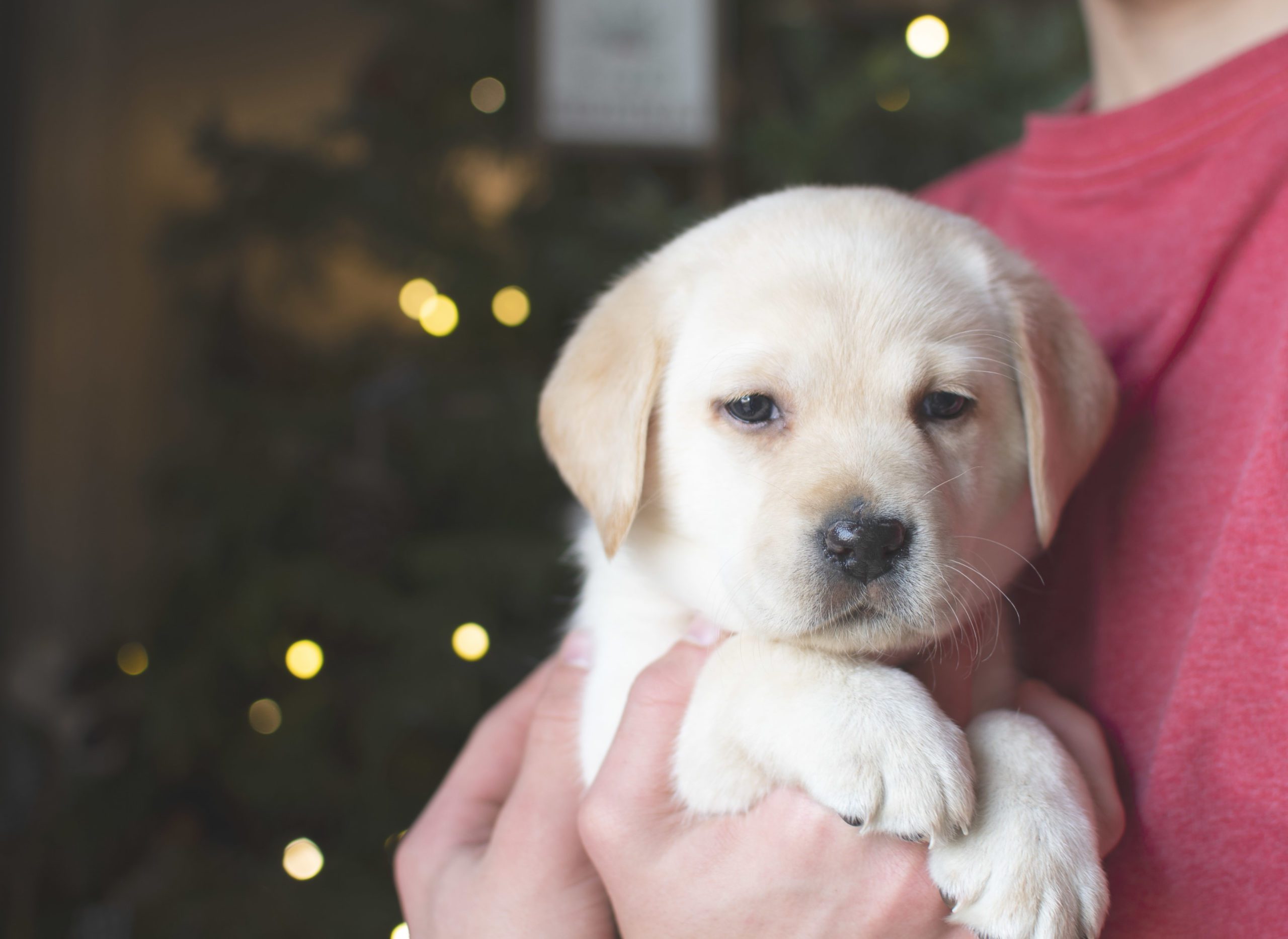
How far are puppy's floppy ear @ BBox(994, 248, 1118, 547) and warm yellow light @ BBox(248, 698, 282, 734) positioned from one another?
3.11m

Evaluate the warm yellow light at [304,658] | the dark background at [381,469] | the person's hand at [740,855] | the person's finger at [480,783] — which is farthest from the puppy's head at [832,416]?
the warm yellow light at [304,658]

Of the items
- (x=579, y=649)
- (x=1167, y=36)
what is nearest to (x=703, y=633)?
(x=579, y=649)

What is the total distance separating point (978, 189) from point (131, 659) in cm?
395

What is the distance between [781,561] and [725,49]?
3016 mm

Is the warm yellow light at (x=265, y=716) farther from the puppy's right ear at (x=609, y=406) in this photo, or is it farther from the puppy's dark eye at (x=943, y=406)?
the puppy's dark eye at (x=943, y=406)

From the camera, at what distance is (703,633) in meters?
1.71

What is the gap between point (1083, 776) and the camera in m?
1.49

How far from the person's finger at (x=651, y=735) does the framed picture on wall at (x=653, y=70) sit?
8.74 ft

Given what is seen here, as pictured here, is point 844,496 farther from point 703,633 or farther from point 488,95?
point 488,95

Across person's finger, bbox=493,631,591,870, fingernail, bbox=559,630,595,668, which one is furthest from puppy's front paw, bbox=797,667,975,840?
fingernail, bbox=559,630,595,668

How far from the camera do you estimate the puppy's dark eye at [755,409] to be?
5.53ft

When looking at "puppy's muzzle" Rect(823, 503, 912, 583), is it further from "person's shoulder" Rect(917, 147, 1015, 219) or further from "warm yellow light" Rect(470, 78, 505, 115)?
"warm yellow light" Rect(470, 78, 505, 115)

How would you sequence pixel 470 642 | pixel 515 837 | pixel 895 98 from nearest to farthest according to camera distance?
1. pixel 515 837
2. pixel 895 98
3. pixel 470 642

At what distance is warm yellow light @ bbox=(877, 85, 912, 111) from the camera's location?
336 centimetres
